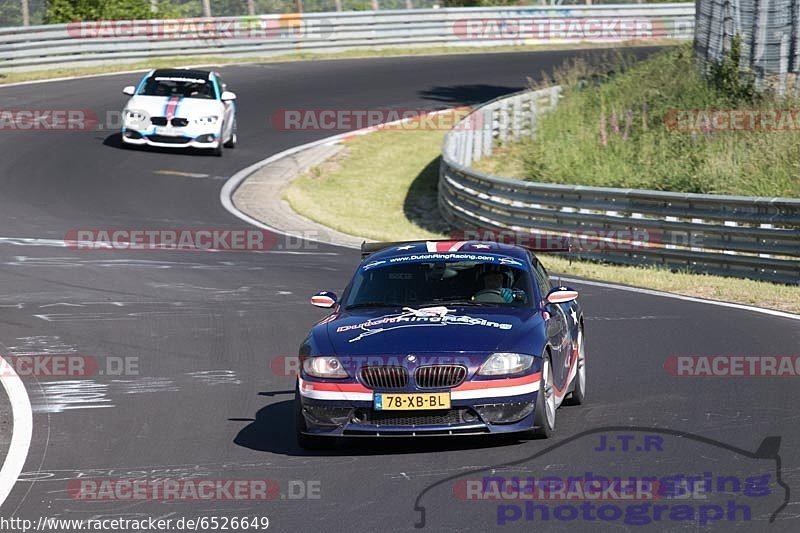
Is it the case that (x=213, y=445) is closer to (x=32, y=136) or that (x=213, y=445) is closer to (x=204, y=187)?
(x=204, y=187)

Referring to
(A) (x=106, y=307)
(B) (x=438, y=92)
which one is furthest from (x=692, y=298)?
(B) (x=438, y=92)

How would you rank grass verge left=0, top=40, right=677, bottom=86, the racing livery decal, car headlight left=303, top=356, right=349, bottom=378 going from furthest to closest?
grass verge left=0, top=40, right=677, bottom=86, the racing livery decal, car headlight left=303, top=356, right=349, bottom=378

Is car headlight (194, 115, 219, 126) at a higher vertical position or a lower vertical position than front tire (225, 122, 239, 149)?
higher

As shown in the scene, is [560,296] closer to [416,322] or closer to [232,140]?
[416,322]

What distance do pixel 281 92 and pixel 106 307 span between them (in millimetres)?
22378

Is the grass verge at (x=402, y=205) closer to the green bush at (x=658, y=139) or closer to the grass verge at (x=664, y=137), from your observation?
the grass verge at (x=664, y=137)

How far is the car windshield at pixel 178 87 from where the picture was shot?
1110 inches

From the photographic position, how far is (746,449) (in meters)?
8.35

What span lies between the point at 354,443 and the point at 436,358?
0.96 meters

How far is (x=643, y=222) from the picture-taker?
63.3ft

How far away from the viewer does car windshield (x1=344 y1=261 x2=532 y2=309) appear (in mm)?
9688

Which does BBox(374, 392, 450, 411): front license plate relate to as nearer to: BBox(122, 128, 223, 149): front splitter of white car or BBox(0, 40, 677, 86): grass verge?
BBox(122, 128, 223, 149): front splitter of white car

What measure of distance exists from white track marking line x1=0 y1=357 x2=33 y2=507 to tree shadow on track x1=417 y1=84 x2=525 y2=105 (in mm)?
25412

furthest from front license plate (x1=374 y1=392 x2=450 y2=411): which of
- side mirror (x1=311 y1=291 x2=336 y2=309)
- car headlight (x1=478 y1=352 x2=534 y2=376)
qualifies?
side mirror (x1=311 y1=291 x2=336 y2=309)
